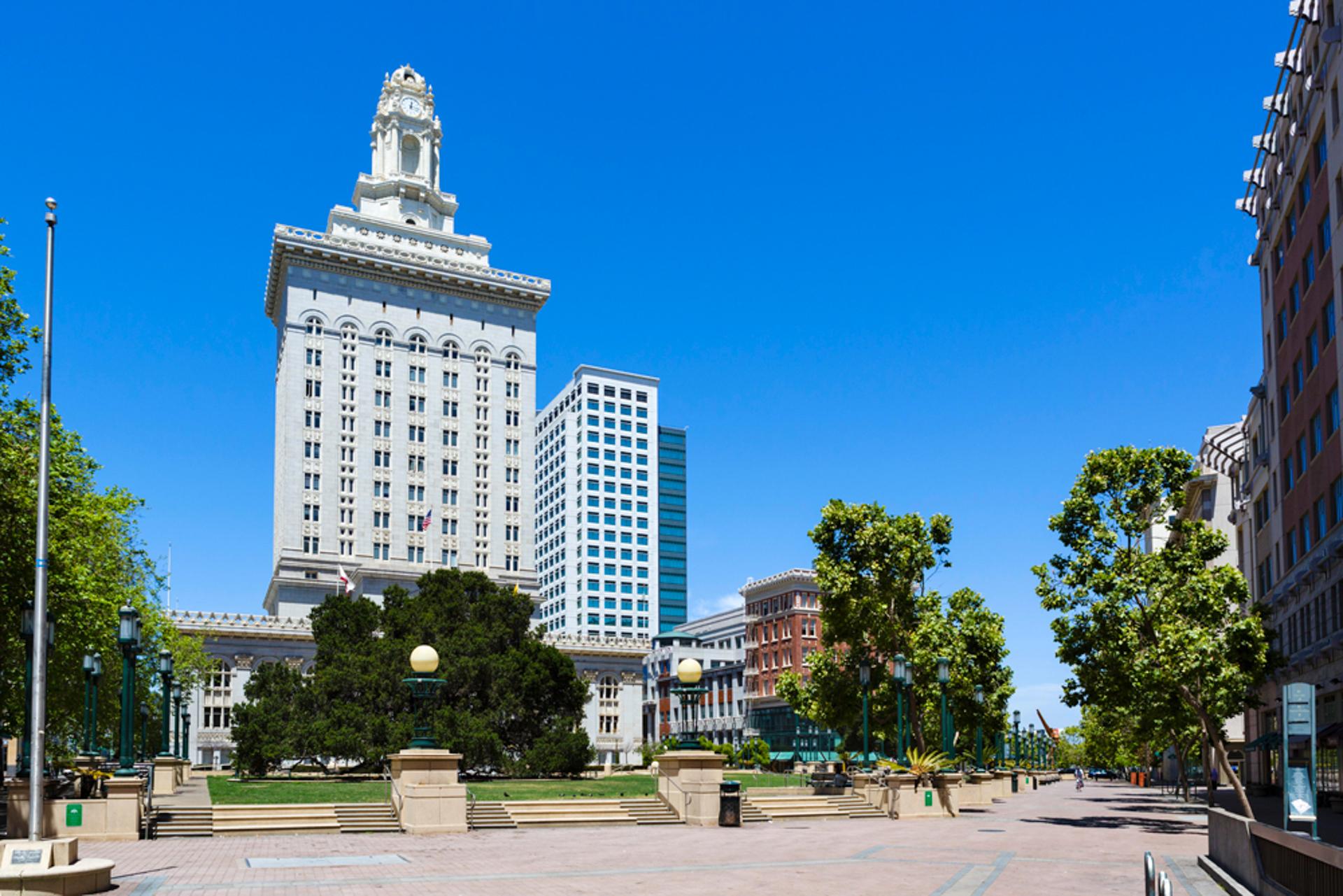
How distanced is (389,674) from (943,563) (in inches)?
1219

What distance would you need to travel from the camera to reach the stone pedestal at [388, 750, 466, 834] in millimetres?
30875

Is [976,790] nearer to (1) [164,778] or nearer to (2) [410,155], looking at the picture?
(1) [164,778]

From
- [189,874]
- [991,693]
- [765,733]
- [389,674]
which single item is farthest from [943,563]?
[765,733]

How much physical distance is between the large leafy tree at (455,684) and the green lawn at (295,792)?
4575 mm

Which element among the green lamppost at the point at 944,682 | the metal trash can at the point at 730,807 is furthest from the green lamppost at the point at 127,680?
the green lamppost at the point at 944,682

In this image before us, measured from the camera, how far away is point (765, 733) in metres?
139

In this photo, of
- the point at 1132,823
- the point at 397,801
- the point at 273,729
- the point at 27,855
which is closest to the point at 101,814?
the point at 397,801

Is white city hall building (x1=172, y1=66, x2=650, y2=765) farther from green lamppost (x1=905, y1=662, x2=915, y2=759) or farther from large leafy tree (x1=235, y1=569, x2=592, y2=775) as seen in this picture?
green lamppost (x1=905, y1=662, x2=915, y2=759)

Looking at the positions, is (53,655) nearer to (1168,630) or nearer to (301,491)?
(1168,630)

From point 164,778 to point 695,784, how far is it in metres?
24.1

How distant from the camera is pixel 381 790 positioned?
4878 centimetres

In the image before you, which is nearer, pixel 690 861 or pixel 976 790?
pixel 690 861

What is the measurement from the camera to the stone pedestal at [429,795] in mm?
30875

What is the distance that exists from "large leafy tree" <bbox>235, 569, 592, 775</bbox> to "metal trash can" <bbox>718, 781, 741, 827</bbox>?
31.6 meters
